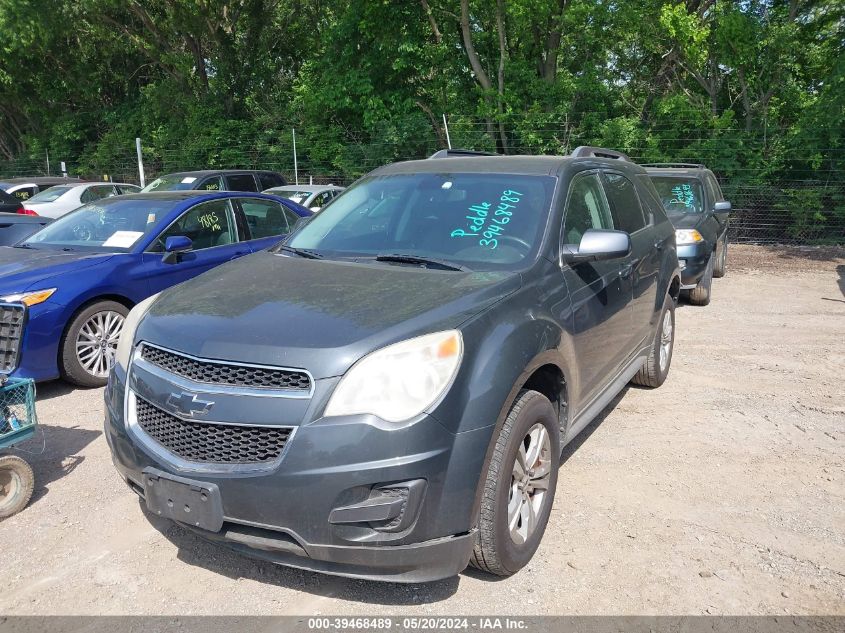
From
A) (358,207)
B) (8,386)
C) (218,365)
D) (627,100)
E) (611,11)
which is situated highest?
(611,11)

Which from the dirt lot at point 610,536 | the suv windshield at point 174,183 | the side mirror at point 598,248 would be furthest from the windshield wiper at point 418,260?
the suv windshield at point 174,183

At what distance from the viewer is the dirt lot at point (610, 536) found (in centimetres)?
293

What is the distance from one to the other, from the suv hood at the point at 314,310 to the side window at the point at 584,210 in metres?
0.78

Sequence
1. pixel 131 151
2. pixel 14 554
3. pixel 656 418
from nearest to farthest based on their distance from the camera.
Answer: pixel 14 554 → pixel 656 418 → pixel 131 151

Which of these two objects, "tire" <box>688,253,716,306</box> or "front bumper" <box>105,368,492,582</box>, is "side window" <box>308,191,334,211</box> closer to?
"tire" <box>688,253,716,306</box>

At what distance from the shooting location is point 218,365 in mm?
2705

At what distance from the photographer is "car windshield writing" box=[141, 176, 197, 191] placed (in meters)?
12.8

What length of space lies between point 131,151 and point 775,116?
2151 cm

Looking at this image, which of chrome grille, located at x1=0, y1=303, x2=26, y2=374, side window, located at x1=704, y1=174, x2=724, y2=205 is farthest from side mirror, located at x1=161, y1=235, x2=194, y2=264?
side window, located at x1=704, y1=174, x2=724, y2=205

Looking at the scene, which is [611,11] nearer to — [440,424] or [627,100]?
[627,100]

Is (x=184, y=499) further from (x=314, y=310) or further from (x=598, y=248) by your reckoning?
(x=598, y=248)

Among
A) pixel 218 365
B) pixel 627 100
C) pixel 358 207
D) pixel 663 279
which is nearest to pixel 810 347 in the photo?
pixel 663 279

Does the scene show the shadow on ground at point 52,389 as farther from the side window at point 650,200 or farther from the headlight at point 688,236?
the headlight at point 688,236

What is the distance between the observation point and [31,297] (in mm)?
5254
